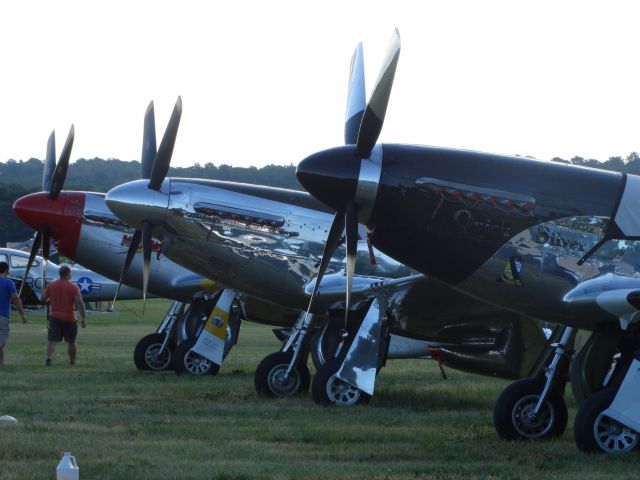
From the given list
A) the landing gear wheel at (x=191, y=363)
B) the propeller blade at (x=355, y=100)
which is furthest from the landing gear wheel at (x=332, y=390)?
the landing gear wheel at (x=191, y=363)

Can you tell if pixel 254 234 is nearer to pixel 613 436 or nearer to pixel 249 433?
pixel 249 433

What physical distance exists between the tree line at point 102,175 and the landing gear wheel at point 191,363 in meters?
23.3

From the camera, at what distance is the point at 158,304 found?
54.6 meters

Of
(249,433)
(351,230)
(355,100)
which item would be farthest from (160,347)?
(351,230)

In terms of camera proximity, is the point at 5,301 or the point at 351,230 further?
the point at 5,301

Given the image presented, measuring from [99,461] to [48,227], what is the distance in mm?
9748

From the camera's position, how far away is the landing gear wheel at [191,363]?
54.6 feet

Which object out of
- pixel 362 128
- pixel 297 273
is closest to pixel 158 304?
pixel 297 273

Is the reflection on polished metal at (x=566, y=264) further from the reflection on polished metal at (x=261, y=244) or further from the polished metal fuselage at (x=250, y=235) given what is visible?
the polished metal fuselage at (x=250, y=235)

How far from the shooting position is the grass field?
8195 millimetres

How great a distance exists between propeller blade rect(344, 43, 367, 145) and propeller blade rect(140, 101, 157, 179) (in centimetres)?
529

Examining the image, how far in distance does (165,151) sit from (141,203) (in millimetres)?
784

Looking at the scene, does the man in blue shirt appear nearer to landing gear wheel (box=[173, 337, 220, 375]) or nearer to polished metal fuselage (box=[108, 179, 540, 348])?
landing gear wheel (box=[173, 337, 220, 375])

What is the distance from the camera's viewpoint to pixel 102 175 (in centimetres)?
12975
